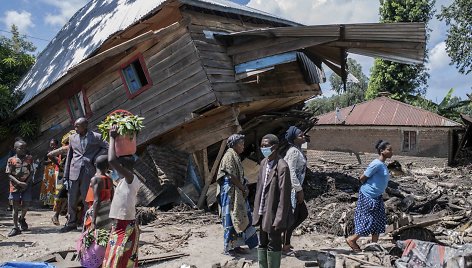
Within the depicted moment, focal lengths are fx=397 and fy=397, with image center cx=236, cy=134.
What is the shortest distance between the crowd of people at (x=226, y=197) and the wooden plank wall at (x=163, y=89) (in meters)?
1.92

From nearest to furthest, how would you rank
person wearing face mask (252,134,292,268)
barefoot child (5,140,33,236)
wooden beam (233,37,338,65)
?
person wearing face mask (252,134,292,268)
barefoot child (5,140,33,236)
wooden beam (233,37,338,65)

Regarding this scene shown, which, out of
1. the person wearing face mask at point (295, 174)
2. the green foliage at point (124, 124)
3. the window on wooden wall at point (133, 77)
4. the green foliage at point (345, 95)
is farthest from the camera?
the green foliage at point (345, 95)

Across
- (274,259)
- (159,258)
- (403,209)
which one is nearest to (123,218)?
(274,259)

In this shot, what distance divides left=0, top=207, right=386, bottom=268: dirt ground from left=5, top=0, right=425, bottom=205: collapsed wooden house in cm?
214

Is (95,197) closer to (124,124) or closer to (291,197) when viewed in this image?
(124,124)

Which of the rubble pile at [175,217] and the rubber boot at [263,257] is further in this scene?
the rubble pile at [175,217]

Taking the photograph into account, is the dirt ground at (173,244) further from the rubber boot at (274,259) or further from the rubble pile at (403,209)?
the rubber boot at (274,259)

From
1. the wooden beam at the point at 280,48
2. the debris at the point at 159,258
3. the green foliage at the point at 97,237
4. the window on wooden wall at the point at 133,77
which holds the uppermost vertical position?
the wooden beam at the point at 280,48

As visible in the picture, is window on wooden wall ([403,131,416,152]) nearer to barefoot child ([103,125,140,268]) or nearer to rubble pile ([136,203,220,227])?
rubble pile ([136,203,220,227])

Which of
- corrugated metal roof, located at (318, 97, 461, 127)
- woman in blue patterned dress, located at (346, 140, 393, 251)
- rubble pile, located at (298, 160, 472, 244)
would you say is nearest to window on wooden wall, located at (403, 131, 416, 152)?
corrugated metal roof, located at (318, 97, 461, 127)

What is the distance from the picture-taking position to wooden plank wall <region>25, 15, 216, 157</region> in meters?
8.75

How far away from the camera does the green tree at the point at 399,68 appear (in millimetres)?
25016

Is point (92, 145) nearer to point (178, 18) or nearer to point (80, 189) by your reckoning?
point (80, 189)

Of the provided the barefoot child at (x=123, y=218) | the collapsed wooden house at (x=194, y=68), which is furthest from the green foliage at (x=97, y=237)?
the collapsed wooden house at (x=194, y=68)
